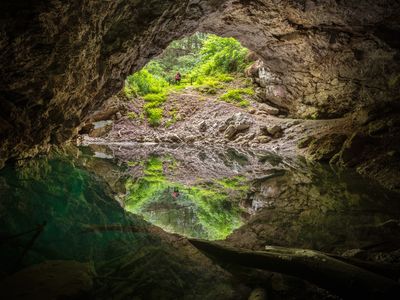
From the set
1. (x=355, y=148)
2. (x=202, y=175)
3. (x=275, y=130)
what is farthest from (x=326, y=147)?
(x=202, y=175)

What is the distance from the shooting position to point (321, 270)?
214 centimetres

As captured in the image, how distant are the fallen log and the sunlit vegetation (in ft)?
44.1

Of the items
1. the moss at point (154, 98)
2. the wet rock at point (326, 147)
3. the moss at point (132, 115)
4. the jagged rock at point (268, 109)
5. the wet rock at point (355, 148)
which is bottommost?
the jagged rock at point (268, 109)

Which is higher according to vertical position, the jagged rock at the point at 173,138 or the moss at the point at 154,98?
the moss at the point at 154,98

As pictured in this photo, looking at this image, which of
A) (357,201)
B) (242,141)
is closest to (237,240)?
(357,201)

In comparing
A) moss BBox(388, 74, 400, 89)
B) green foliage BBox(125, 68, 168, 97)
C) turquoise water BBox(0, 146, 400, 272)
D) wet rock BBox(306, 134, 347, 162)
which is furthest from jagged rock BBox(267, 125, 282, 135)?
green foliage BBox(125, 68, 168, 97)

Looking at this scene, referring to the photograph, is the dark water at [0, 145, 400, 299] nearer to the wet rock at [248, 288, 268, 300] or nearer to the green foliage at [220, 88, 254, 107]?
the wet rock at [248, 288, 268, 300]

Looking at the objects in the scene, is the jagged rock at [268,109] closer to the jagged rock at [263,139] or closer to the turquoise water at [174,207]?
the jagged rock at [263,139]

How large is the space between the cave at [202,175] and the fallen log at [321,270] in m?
0.01

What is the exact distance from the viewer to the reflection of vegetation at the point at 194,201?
3.75m

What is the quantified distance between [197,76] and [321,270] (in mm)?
18958

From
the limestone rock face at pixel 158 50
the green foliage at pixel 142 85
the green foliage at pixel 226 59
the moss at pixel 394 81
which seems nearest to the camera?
the limestone rock face at pixel 158 50

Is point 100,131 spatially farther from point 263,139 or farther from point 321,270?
point 321,270

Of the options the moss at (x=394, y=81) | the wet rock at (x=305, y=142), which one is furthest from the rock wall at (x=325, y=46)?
the wet rock at (x=305, y=142)
